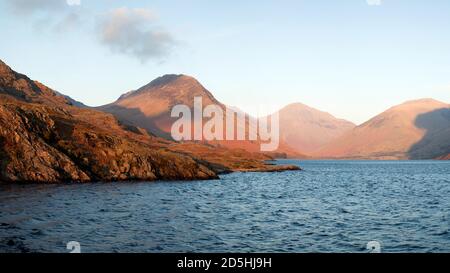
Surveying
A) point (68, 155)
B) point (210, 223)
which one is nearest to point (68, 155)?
point (68, 155)

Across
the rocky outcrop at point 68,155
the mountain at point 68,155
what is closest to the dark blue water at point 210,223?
the mountain at point 68,155

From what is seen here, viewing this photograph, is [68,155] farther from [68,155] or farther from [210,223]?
[210,223]

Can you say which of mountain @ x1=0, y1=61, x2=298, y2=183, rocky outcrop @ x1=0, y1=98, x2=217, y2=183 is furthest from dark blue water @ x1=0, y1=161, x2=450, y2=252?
rocky outcrop @ x1=0, y1=98, x2=217, y2=183

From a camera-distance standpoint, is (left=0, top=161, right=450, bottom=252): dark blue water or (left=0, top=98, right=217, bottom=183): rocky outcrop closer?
(left=0, top=161, right=450, bottom=252): dark blue water

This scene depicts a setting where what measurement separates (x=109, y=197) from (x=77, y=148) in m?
35.0

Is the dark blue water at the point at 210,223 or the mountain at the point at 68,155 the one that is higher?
the mountain at the point at 68,155

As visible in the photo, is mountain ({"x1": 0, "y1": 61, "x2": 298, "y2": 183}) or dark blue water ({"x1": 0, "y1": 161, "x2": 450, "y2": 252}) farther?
mountain ({"x1": 0, "y1": 61, "x2": 298, "y2": 183})

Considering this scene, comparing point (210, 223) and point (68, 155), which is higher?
point (68, 155)

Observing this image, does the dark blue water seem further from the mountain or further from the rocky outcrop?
the rocky outcrop

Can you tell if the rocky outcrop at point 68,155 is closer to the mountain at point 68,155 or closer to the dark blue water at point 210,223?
the mountain at point 68,155

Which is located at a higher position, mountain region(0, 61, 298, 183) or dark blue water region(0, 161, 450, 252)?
mountain region(0, 61, 298, 183)
